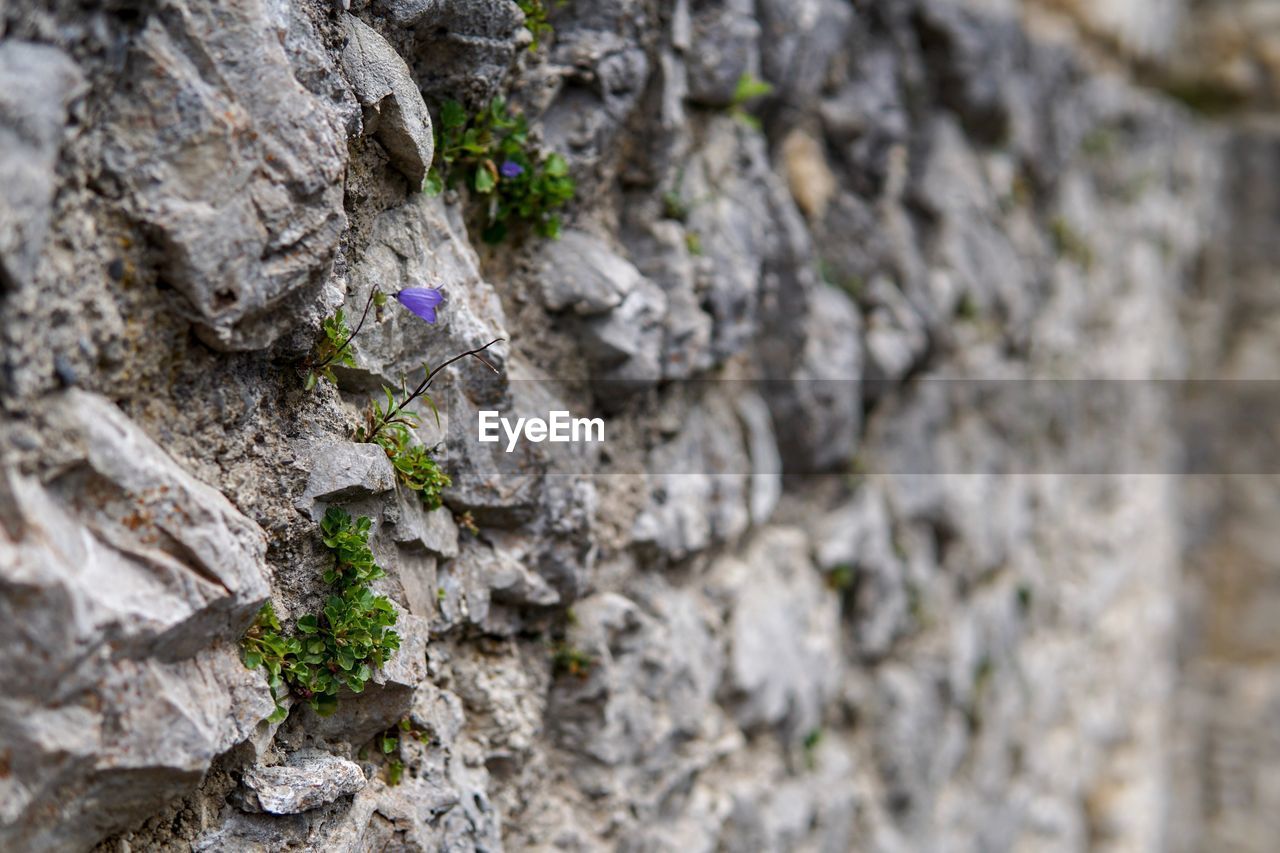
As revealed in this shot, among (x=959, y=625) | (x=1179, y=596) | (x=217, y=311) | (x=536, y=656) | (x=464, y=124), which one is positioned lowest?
(x=1179, y=596)

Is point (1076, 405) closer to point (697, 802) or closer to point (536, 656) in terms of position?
point (697, 802)

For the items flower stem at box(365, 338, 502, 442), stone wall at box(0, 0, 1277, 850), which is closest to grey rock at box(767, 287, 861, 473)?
stone wall at box(0, 0, 1277, 850)

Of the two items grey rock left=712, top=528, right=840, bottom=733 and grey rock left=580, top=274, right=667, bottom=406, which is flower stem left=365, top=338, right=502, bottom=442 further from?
grey rock left=712, top=528, right=840, bottom=733

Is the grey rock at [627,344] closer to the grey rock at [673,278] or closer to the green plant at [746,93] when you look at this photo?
the grey rock at [673,278]

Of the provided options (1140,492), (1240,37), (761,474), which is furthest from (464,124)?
(1240,37)

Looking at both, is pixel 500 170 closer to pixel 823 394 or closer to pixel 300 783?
pixel 300 783

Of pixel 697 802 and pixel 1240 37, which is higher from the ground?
pixel 1240 37

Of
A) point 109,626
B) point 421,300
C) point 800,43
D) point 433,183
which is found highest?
point 800,43

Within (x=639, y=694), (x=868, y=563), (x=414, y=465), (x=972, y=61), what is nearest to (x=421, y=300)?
(x=414, y=465)
